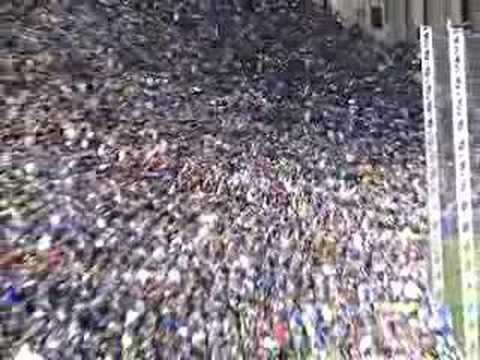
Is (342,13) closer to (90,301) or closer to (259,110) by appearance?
(259,110)

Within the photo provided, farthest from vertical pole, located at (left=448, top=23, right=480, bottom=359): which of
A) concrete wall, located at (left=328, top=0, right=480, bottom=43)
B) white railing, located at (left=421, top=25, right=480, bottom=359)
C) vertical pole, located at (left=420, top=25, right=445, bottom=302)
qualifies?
concrete wall, located at (left=328, top=0, right=480, bottom=43)

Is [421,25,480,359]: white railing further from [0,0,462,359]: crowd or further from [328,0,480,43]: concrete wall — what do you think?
[328,0,480,43]: concrete wall

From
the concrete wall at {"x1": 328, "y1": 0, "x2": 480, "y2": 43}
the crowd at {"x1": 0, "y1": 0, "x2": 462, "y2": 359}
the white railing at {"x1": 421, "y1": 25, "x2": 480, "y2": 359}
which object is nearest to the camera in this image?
the white railing at {"x1": 421, "y1": 25, "x2": 480, "y2": 359}

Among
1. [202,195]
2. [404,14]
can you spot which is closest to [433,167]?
[202,195]

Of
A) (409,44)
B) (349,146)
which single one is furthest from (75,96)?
(409,44)

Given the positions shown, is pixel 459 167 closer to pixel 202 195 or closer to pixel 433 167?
pixel 433 167
